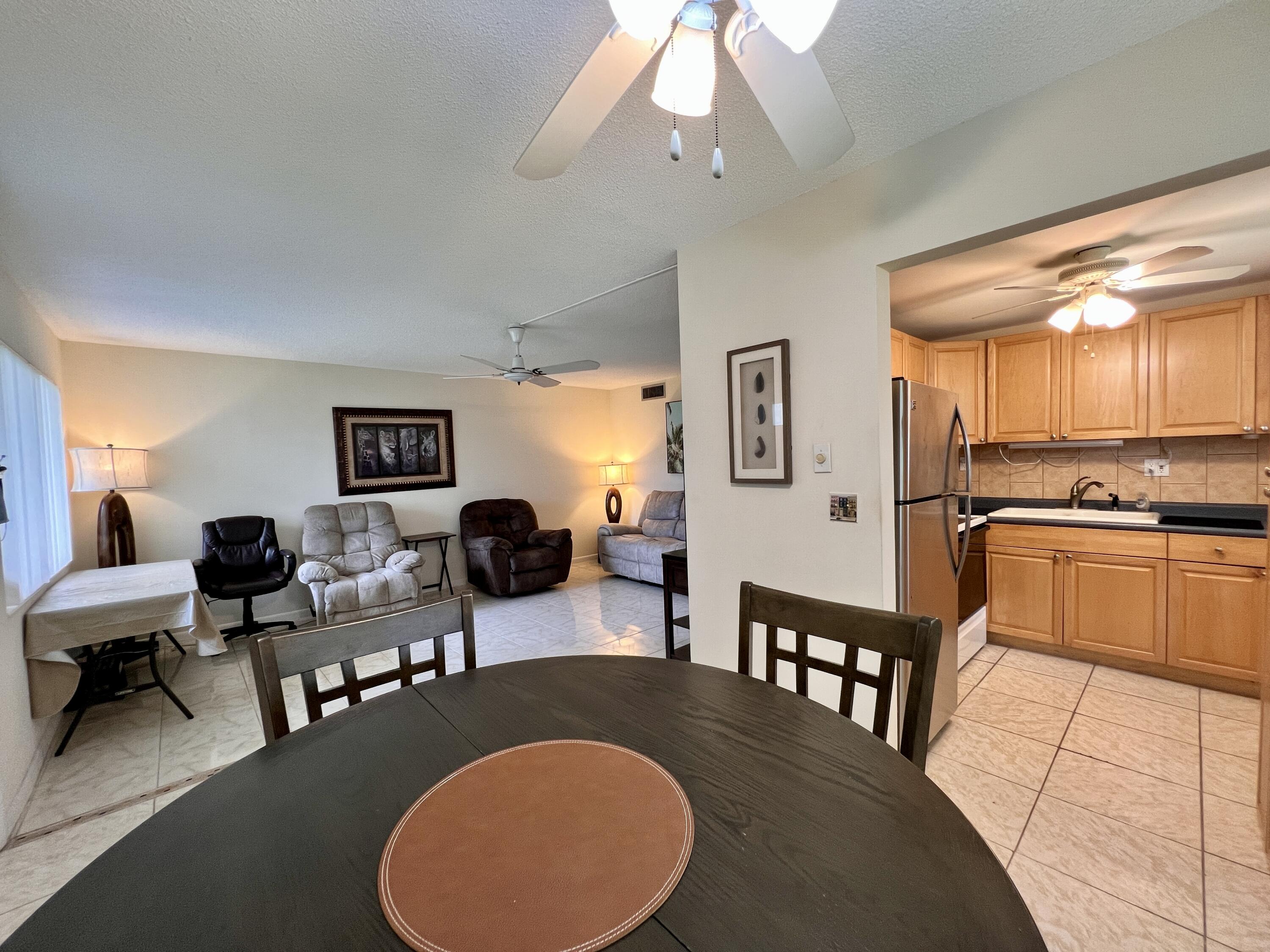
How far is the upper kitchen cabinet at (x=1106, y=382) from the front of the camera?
121 inches

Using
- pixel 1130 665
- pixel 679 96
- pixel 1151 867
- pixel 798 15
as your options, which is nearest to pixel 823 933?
pixel 798 15

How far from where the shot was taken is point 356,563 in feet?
15.1

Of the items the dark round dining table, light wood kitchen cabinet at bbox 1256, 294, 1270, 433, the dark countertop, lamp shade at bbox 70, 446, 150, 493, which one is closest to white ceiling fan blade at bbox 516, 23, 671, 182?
the dark round dining table

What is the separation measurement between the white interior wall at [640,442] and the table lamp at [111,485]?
4.68 m

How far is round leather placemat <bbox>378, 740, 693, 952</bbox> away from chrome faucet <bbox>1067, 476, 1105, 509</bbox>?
12.8 feet

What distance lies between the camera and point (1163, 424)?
3.02 meters

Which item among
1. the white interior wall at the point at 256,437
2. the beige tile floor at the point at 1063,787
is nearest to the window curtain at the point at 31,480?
the white interior wall at the point at 256,437

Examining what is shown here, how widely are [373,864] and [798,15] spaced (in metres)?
1.36

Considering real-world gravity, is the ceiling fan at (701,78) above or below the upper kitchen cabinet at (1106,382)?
above

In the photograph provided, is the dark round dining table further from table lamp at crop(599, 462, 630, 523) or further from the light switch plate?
table lamp at crop(599, 462, 630, 523)

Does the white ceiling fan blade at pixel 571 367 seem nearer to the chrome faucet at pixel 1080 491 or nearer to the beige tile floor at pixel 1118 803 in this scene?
the beige tile floor at pixel 1118 803

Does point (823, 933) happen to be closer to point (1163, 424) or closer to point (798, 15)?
point (798, 15)

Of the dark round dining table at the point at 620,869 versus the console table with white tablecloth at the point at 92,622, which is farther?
the console table with white tablecloth at the point at 92,622

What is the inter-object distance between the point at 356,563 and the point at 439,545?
3.08ft
